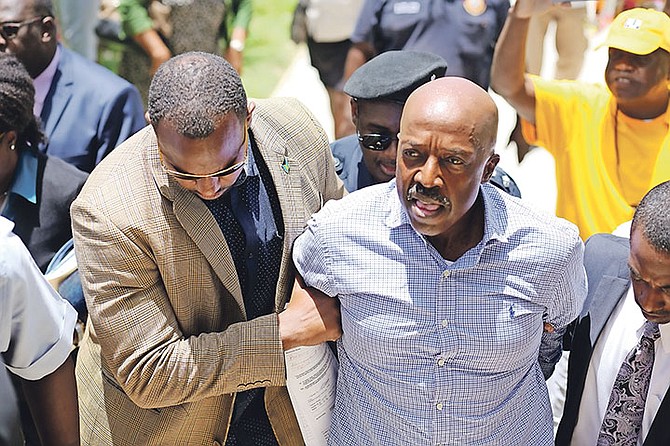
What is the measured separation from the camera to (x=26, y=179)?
2984 mm

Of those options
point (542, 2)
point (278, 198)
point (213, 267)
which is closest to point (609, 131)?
point (542, 2)

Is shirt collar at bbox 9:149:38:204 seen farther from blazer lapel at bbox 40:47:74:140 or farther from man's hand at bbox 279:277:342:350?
man's hand at bbox 279:277:342:350

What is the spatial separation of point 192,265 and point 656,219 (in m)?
1.12

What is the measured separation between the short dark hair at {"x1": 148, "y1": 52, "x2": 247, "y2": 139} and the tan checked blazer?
176 millimetres

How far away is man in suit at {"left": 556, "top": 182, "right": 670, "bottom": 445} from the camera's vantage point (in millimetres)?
2312

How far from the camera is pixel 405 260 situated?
7.70 ft

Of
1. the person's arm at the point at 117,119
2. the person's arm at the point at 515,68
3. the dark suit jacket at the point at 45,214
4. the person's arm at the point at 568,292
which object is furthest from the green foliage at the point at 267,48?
the person's arm at the point at 568,292

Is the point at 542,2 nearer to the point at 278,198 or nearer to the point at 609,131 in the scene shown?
the point at 609,131

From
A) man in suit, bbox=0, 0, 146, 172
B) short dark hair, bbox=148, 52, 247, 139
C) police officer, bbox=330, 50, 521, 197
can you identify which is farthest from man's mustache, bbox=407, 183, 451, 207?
man in suit, bbox=0, 0, 146, 172

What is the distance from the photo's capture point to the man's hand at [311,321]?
2.44 metres

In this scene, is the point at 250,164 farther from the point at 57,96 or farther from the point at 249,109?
the point at 57,96

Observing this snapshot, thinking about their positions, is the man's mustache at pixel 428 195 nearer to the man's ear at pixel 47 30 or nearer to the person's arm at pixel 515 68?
the person's arm at pixel 515 68

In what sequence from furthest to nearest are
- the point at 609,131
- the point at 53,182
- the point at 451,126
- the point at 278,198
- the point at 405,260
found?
the point at 609,131
the point at 53,182
the point at 278,198
the point at 405,260
the point at 451,126

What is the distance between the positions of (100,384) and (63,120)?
1352 millimetres
